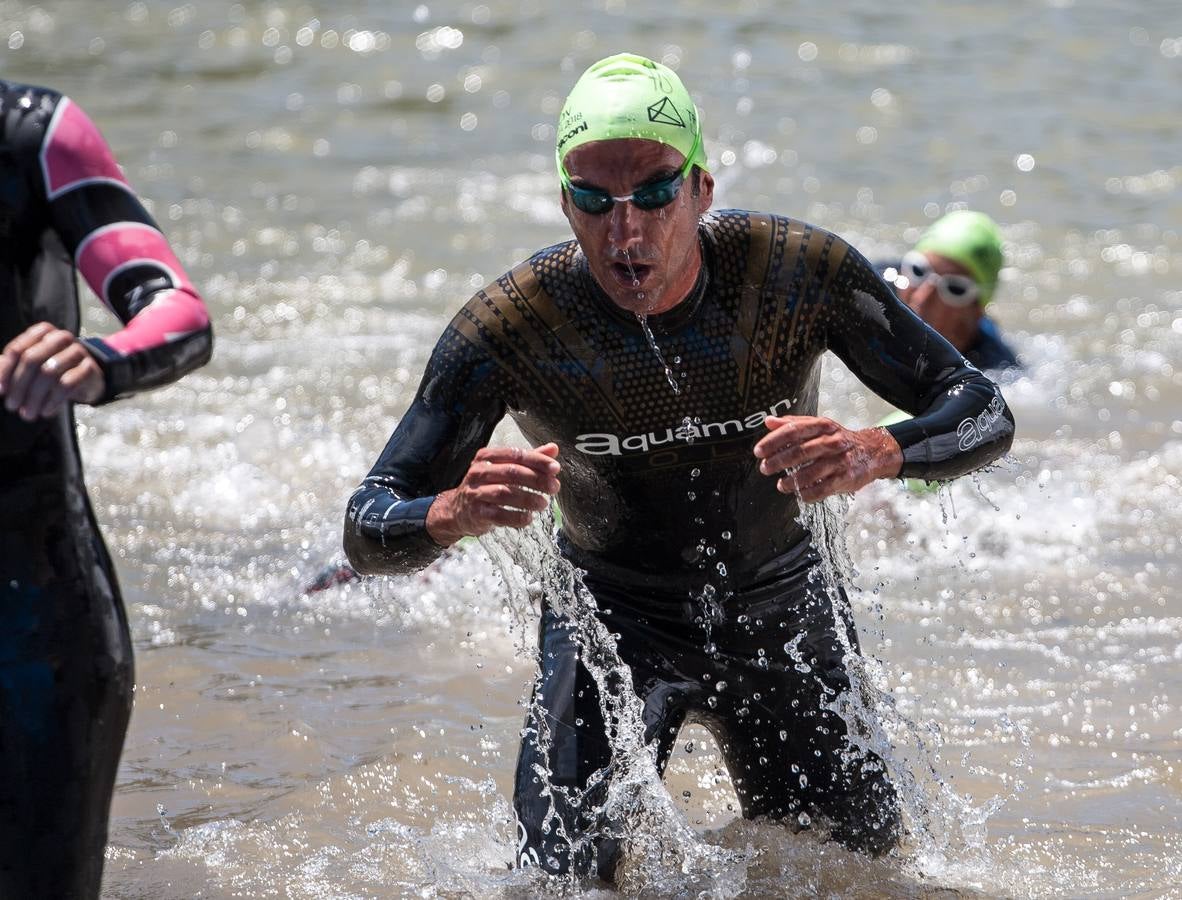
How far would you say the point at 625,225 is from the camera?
3.65 meters

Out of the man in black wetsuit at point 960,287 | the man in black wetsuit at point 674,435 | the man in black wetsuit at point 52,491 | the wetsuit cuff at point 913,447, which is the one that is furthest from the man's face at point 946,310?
the man in black wetsuit at point 52,491

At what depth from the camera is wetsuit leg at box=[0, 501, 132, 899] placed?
9.84 feet

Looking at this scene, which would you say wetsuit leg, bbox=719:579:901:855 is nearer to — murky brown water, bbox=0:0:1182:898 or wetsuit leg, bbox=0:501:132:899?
murky brown water, bbox=0:0:1182:898

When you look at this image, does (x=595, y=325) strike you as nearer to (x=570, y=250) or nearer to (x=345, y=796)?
(x=570, y=250)

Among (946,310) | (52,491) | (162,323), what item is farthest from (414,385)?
(162,323)

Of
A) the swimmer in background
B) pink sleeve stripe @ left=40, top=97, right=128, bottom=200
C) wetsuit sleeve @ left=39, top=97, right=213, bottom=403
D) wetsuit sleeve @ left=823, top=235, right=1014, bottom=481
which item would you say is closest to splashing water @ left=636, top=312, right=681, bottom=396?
wetsuit sleeve @ left=823, top=235, right=1014, bottom=481

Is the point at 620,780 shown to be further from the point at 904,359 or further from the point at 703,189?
the point at 703,189

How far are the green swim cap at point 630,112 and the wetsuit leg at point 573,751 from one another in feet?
3.45

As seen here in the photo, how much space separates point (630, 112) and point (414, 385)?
621 centimetres

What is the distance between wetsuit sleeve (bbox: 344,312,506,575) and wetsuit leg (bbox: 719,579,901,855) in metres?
0.74

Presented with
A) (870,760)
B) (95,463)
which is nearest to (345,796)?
(870,760)

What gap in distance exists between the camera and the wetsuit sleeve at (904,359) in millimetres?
3789

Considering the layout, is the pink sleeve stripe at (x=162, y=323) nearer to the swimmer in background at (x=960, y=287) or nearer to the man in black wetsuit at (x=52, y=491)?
the man in black wetsuit at (x=52, y=491)

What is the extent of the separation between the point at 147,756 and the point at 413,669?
3.73 feet
